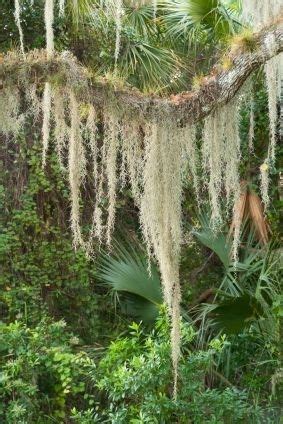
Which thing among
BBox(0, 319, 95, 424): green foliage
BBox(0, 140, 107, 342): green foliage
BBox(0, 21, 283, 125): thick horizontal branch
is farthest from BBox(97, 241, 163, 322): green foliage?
BBox(0, 21, 283, 125): thick horizontal branch

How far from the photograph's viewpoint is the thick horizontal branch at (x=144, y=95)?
2.44 meters

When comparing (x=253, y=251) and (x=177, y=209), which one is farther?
(x=253, y=251)

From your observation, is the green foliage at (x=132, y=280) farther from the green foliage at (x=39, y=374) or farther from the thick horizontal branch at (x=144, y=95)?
the thick horizontal branch at (x=144, y=95)

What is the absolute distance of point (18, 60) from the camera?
2496 mm

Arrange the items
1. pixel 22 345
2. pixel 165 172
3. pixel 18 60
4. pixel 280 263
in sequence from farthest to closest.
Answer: pixel 280 263 → pixel 22 345 → pixel 165 172 → pixel 18 60

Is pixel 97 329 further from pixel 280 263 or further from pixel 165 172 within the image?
pixel 165 172

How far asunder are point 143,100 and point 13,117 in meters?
0.75

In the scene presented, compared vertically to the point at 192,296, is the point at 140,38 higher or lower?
higher

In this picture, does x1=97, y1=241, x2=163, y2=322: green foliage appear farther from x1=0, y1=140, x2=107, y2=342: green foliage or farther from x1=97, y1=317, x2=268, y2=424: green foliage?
x1=97, y1=317, x2=268, y2=424: green foliage

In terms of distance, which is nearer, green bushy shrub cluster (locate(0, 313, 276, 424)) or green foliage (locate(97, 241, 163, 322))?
green bushy shrub cluster (locate(0, 313, 276, 424))

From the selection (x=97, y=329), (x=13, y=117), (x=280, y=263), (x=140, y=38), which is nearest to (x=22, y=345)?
(x=97, y=329)

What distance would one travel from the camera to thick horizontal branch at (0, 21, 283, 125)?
8.00ft

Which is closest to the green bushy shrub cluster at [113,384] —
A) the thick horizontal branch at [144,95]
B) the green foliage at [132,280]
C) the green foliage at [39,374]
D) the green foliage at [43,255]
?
the green foliage at [39,374]

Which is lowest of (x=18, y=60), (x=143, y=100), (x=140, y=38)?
(x=143, y=100)
